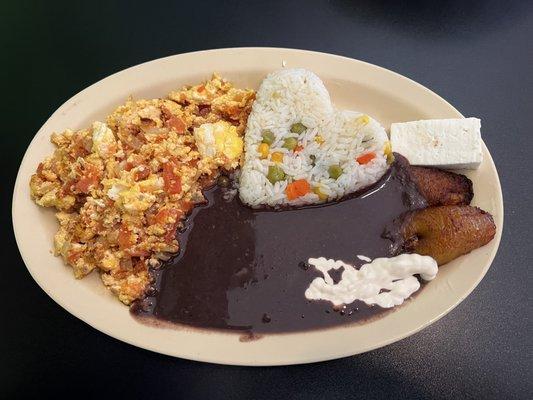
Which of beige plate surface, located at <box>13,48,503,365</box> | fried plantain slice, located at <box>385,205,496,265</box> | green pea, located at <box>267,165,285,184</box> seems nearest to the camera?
beige plate surface, located at <box>13,48,503,365</box>

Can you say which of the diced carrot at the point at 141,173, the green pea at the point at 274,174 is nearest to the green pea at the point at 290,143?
the green pea at the point at 274,174

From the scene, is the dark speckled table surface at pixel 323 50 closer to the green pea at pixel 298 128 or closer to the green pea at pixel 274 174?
the green pea at pixel 298 128

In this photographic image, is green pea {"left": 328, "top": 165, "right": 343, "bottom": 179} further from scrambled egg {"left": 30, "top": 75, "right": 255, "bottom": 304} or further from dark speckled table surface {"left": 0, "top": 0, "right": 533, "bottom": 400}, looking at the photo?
dark speckled table surface {"left": 0, "top": 0, "right": 533, "bottom": 400}

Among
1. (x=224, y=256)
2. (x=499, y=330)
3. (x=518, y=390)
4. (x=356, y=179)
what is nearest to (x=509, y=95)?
(x=356, y=179)

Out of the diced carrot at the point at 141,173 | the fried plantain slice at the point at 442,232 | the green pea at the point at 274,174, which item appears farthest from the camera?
the green pea at the point at 274,174

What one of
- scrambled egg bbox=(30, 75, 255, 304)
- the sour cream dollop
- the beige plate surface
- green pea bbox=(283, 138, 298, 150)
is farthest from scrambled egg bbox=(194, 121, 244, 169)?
the sour cream dollop

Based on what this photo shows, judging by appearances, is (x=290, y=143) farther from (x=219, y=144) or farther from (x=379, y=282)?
(x=379, y=282)

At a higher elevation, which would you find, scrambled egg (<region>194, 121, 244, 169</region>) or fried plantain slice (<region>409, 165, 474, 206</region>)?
scrambled egg (<region>194, 121, 244, 169</region>)

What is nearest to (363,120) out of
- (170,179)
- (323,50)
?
(323,50)
